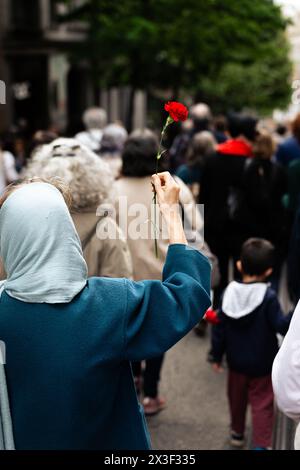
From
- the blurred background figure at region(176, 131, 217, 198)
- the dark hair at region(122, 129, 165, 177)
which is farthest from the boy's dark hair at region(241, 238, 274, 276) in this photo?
the blurred background figure at region(176, 131, 217, 198)

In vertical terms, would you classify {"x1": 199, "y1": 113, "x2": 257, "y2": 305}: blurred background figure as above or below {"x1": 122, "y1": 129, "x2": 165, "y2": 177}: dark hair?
below

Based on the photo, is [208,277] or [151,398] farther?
[151,398]

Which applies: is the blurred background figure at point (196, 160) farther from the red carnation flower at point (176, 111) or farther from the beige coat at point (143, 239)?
the red carnation flower at point (176, 111)

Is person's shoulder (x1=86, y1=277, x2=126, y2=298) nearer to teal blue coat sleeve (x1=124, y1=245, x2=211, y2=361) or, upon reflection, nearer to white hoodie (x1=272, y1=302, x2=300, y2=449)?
teal blue coat sleeve (x1=124, y1=245, x2=211, y2=361)

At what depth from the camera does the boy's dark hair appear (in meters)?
3.83

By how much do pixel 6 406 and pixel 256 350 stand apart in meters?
2.19

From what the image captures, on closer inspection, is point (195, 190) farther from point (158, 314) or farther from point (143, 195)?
point (158, 314)

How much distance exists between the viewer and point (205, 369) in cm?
535

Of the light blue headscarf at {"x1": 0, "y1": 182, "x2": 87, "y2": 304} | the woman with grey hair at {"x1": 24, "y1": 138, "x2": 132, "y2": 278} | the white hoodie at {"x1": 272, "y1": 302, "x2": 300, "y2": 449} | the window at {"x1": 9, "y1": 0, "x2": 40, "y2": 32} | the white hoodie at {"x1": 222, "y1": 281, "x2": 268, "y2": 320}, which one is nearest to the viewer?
the light blue headscarf at {"x1": 0, "y1": 182, "x2": 87, "y2": 304}

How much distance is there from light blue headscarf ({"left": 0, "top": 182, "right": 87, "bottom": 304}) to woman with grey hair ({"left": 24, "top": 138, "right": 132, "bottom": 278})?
1.33 m

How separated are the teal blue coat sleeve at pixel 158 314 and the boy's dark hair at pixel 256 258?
6.46 feet

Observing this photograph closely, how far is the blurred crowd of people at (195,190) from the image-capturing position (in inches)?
129
